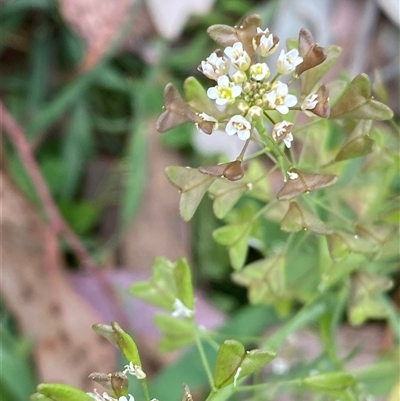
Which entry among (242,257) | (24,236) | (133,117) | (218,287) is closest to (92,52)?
(133,117)

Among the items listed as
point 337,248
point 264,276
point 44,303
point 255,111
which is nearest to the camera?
point 255,111

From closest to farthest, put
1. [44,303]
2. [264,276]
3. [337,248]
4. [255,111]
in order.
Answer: [255,111], [337,248], [264,276], [44,303]

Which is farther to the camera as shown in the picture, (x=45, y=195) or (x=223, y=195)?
(x=45, y=195)

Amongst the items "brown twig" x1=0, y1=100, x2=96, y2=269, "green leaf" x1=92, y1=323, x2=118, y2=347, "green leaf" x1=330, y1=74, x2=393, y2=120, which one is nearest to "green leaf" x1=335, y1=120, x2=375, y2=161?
"green leaf" x1=330, y1=74, x2=393, y2=120

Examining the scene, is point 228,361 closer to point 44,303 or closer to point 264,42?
point 264,42

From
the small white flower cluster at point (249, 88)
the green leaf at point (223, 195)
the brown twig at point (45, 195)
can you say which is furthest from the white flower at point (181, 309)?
the brown twig at point (45, 195)

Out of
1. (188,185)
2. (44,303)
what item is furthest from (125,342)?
(44,303)

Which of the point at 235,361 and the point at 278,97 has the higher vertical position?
the point at 278,97
